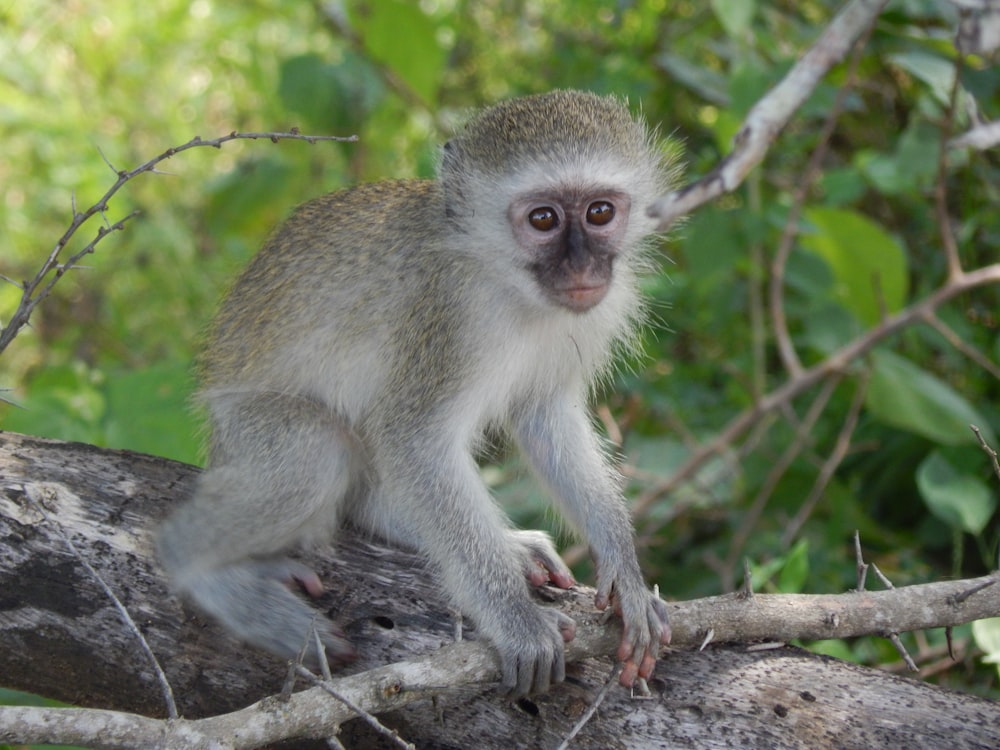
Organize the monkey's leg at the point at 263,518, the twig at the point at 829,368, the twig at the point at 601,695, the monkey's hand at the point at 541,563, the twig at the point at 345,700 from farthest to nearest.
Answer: the twig at the point at 829,368 → the monkey's hand at the point at 541,563 → the monkey's leg at the point at 263,518 → the twig at the point at 601,695 → the twig at the point at 345,700

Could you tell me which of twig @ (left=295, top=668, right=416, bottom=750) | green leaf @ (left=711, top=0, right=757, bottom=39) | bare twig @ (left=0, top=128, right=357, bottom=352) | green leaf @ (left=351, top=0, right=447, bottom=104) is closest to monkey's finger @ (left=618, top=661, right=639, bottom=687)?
twig @ (left=295, top=668, right=416, bottom=750)

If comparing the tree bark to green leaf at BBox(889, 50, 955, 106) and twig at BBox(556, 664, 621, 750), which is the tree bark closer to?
twig at BBox(556, 664, 621, 750)

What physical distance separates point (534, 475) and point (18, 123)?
5573 millimetres

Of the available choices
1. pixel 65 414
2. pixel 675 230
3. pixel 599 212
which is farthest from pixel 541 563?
pixel 65 414

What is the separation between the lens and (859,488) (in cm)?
601

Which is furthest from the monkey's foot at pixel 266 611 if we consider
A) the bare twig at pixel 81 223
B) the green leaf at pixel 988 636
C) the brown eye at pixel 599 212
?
the green leaf at pixel 988 636

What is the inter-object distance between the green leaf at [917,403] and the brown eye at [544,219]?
7.46 ft

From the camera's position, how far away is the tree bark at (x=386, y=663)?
2896 mm

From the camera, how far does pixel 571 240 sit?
361cm

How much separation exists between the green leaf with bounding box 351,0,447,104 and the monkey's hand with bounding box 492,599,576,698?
4350 mm

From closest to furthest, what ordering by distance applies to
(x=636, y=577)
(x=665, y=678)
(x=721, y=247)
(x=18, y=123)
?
(x=665, y=678)
(x=636, y=577)
(x=721, y=247)
(x=18, y=123)

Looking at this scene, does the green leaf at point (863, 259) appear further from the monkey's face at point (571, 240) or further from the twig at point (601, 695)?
the twig at point (601, 695)

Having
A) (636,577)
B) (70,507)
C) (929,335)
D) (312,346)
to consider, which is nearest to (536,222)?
(312,346)

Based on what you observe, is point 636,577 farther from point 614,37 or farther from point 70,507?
point 614,37
